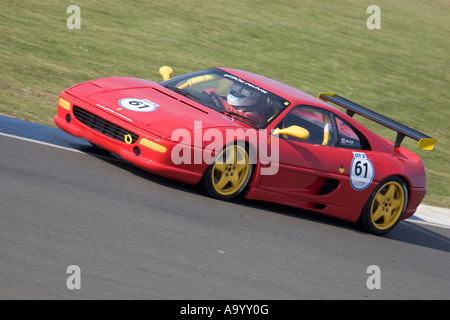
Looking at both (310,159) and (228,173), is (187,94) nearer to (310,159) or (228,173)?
(228,173)

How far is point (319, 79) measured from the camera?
53.0 ft

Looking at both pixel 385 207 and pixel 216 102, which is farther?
pixel 385 207

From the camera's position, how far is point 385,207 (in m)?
7.73

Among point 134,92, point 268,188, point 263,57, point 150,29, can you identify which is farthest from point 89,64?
point 268,188

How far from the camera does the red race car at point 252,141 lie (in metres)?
6.51

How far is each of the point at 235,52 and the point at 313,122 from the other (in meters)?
9.34

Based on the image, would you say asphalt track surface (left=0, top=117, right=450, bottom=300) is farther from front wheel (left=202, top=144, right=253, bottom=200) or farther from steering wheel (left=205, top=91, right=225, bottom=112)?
steering wheel (left=205, top=91, right=225, bottom=112)

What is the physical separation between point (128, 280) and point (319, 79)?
489 inches

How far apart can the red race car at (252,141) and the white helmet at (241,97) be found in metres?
0.01

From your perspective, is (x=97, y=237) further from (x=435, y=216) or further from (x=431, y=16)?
(x=431, y=16)

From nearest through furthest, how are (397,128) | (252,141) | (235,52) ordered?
(252,141) → (397,128) → (235,52)

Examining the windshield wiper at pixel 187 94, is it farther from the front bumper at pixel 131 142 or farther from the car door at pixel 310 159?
the front bumper at pixel 131 142

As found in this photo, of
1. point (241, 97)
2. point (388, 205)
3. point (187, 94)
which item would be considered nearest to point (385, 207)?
point (388, 205)

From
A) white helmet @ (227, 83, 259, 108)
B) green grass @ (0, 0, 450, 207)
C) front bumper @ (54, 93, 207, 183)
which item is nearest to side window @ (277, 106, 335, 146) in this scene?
white helmet @ (227, 83, 259, 108)
